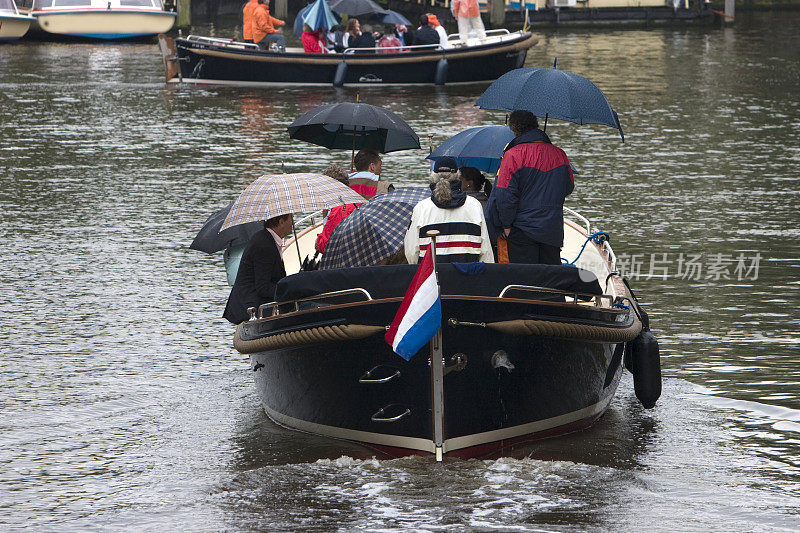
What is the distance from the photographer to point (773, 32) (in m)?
36.2

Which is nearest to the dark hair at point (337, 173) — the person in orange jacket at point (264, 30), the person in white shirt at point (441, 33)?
the person in orange jacket at point (264, 30)

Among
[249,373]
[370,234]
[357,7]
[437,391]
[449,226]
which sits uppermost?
[357,7]

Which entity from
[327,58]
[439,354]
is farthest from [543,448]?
[327,58]

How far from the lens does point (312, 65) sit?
26.6 meters

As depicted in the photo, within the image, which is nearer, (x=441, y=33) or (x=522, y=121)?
A: (x=522, y=121)

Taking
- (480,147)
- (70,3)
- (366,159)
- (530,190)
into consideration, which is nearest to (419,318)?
(530,190)

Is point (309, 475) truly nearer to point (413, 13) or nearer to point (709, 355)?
point (709, 355)

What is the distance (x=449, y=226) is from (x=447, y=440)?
1.23 metres

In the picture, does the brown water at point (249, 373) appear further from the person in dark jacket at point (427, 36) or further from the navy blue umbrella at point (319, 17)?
the person in dark jacket at point (427, 36)

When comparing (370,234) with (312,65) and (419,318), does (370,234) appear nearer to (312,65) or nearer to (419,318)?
(419,318)

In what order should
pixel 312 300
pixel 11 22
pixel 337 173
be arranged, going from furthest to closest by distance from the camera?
pixel 11 22, pixel 337 173, pixel 312 300

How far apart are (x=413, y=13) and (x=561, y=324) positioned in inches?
1572

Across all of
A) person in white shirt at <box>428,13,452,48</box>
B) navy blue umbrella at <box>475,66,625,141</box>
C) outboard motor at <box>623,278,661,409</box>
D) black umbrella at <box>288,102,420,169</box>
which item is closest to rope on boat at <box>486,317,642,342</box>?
outboard motor at <box>623,278,661,409</box>

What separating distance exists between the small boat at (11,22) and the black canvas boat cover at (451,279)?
30039 mm
